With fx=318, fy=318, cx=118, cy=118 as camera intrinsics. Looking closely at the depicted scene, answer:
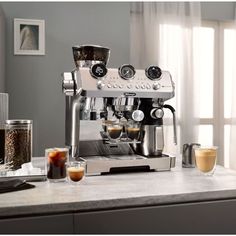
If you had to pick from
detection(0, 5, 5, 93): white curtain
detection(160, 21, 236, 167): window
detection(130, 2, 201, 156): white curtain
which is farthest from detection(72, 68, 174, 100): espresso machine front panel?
detection(160, 21, 236, 167): window

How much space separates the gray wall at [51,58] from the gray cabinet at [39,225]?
6.11ft

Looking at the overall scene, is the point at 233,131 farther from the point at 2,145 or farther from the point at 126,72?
the point at 2,145

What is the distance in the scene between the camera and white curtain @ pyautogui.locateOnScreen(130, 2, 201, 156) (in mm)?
3102

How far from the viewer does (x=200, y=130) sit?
3531 millimetres

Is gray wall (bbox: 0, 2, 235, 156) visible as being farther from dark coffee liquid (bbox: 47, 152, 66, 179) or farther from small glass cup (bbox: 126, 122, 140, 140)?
dark coffee liquid (bbox: 47, 152, 66, 179)

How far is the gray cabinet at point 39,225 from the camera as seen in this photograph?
0.92 m

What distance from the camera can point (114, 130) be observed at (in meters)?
1.42

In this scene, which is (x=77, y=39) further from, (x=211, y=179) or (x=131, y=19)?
(x=211, y=179)

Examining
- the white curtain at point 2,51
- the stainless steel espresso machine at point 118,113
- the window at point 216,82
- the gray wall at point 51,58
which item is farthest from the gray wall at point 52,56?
the stainless steel espresso machine at point 118,113

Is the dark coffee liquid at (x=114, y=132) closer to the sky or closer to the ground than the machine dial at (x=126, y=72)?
closer to the ground

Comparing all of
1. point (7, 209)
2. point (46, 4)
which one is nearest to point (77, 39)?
point (46, 4)

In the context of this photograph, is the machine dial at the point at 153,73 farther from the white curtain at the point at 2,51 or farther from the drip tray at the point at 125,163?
the white curtain at the point at 2,51

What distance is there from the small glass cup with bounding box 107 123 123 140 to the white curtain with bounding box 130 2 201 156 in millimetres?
1725

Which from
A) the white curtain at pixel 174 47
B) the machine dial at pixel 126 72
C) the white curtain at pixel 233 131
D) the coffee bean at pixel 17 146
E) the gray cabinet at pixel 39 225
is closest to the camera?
the gray cabinet at pixel 39 225
